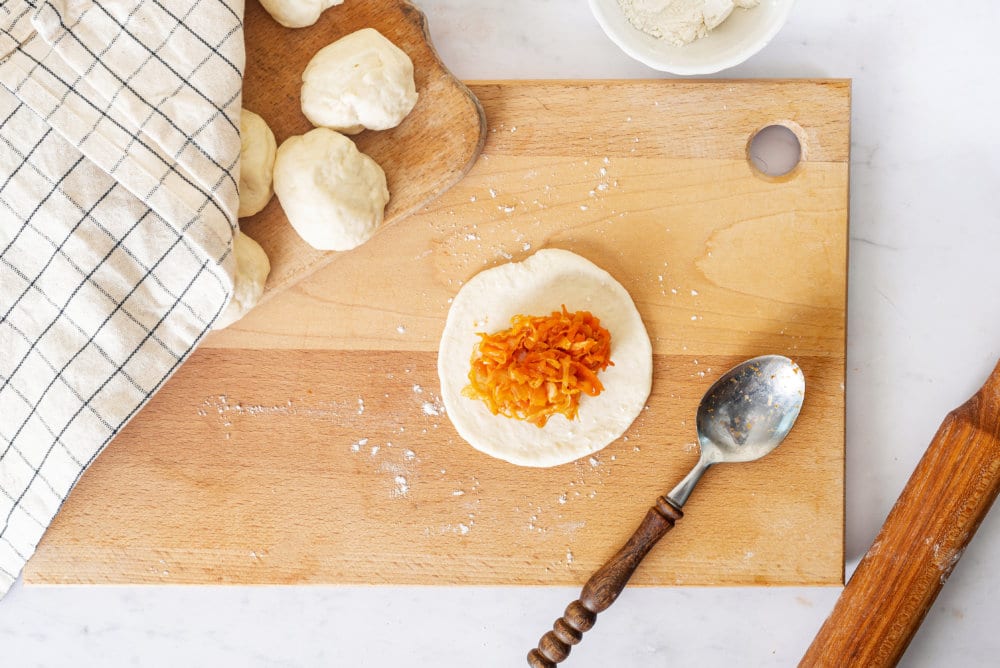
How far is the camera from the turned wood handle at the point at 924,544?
1.26 metres

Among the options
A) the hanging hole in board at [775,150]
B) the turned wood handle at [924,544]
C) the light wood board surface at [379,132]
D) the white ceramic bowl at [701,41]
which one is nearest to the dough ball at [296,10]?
the light wood board surface at [379,132]

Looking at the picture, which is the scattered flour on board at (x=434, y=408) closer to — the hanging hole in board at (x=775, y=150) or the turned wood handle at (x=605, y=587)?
the turned wood handle at (x=605, y=587)

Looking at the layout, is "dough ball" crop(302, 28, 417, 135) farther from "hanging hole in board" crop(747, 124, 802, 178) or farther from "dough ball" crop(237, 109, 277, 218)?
"hanging hole in board" crop(747, 124, 802, 178)

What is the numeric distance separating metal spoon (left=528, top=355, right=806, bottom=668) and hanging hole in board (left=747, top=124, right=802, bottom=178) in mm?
370

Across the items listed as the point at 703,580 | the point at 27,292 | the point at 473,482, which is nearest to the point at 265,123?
the point at 27,292

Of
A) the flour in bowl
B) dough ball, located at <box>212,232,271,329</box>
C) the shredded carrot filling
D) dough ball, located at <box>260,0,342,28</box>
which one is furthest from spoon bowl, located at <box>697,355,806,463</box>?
dough ball, located at <box>260,0,342,28</box>

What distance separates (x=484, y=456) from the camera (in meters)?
1.34

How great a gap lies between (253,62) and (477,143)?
0.43 metres

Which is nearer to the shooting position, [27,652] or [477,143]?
[477,143]

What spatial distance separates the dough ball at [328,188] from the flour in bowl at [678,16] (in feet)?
1.76

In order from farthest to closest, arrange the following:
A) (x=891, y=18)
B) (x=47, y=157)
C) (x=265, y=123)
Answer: (x=891, y=18) → (x=265, y=123) → (x=47, y=157)

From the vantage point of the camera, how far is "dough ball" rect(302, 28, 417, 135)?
121cm

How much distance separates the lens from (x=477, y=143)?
1285mm

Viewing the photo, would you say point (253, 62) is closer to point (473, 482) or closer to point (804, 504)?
point (473, 482)
